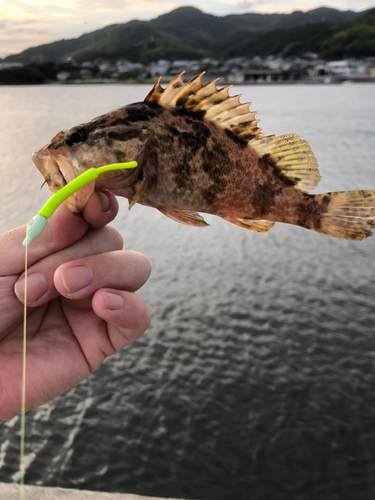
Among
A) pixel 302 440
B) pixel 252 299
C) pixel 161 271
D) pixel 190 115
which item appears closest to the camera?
pixel 190 115

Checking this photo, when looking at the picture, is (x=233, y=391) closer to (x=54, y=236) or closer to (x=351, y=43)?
(x=54, y=236)

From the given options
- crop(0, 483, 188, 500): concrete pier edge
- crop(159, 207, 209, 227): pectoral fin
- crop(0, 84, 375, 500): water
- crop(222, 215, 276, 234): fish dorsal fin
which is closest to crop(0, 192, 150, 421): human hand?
crop(159, 207, 209, 227): pectoral fin

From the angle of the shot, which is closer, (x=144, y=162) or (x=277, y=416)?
(x=144, y=162)

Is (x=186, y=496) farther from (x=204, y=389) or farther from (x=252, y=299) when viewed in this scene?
(x=252, y=299)

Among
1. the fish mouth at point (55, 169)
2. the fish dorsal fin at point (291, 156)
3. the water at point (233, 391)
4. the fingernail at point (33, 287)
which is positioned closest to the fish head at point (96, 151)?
the fish mouth at point (55, 169)

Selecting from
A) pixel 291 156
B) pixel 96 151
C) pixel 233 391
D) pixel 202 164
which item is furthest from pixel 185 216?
pixel 233 391

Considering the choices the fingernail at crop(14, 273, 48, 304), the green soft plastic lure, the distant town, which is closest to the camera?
the green soft plastic lure

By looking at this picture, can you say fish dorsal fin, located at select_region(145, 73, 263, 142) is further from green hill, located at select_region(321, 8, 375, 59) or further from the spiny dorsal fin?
green hill, located at select_region(321, 8, 375, 59)

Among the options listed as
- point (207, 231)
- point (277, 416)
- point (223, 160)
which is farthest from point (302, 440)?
point (207, 231)
